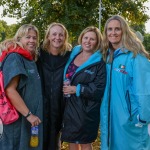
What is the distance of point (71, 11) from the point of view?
14828 millimetres

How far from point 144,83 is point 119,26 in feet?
2.60

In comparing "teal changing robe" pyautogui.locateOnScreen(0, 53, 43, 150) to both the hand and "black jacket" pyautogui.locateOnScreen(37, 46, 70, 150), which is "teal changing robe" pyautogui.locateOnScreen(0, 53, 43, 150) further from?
"black jacket" pyautogui.locateOnScreen(37, 46, 70, 150)

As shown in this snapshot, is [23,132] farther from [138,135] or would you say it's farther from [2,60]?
[138,135]

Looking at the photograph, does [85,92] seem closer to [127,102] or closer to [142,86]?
[127,102]

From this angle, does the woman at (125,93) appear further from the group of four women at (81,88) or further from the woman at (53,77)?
the woman at (53,77)

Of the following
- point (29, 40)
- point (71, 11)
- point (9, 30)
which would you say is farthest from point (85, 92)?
point (9, 30)

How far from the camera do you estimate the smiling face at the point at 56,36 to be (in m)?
3.83

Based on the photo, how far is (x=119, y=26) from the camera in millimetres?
3463

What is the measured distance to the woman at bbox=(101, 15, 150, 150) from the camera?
3.23m

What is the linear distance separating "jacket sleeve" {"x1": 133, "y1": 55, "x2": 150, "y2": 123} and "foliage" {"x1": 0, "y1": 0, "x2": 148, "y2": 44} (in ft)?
38.1

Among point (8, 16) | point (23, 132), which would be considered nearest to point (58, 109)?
point (23, 132)

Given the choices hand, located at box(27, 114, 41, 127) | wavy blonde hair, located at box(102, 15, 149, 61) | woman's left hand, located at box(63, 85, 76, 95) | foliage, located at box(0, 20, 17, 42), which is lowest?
hand, located at box(27, 114, 41, 127)

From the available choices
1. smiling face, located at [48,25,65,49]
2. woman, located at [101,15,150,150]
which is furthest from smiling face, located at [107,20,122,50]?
smiling face, located at [48,25,65,49]

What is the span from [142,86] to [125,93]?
0.23m
